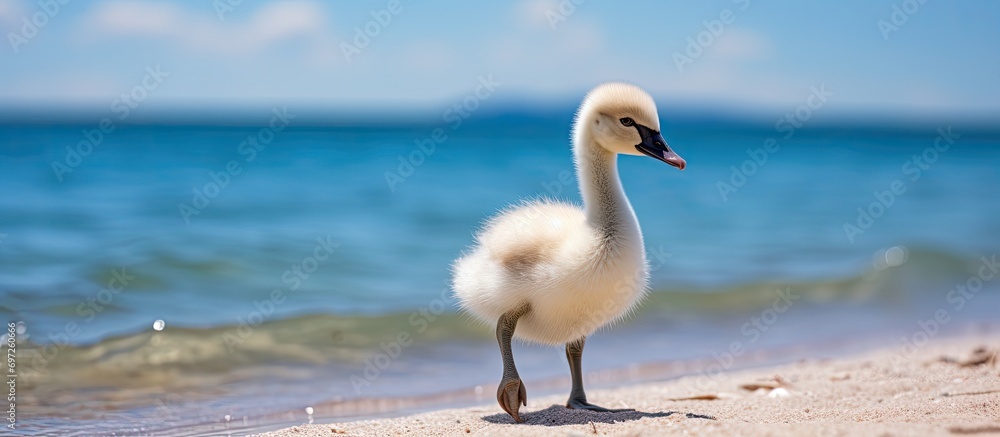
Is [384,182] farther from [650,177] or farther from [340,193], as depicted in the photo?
[650,177]

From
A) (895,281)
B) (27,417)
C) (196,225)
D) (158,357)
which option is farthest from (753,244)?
(27,417)

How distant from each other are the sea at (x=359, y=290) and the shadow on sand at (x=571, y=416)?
119 cm

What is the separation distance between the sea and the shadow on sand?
47.0 inches

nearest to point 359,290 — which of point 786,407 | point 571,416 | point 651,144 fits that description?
point 571,416

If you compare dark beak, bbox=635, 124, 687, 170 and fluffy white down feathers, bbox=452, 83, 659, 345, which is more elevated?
dark beak, bbox=635, 124, 687, 170

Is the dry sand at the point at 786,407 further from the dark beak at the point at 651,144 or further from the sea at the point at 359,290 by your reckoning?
the dark beak at the point at 651,144

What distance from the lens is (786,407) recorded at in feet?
17.4

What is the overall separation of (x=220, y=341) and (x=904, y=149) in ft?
124

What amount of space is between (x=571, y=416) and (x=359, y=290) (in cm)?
484

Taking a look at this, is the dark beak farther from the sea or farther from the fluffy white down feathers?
the sea

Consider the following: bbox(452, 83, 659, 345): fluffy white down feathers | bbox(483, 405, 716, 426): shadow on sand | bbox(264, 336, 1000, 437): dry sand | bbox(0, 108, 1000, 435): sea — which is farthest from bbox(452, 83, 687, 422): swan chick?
bbox(0, 108, 1000, 435): sea

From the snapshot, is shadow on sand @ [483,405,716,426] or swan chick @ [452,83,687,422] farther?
shadow on sand @ [483,405,716,426]

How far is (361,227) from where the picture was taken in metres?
13.5

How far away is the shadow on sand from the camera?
4832 mm
